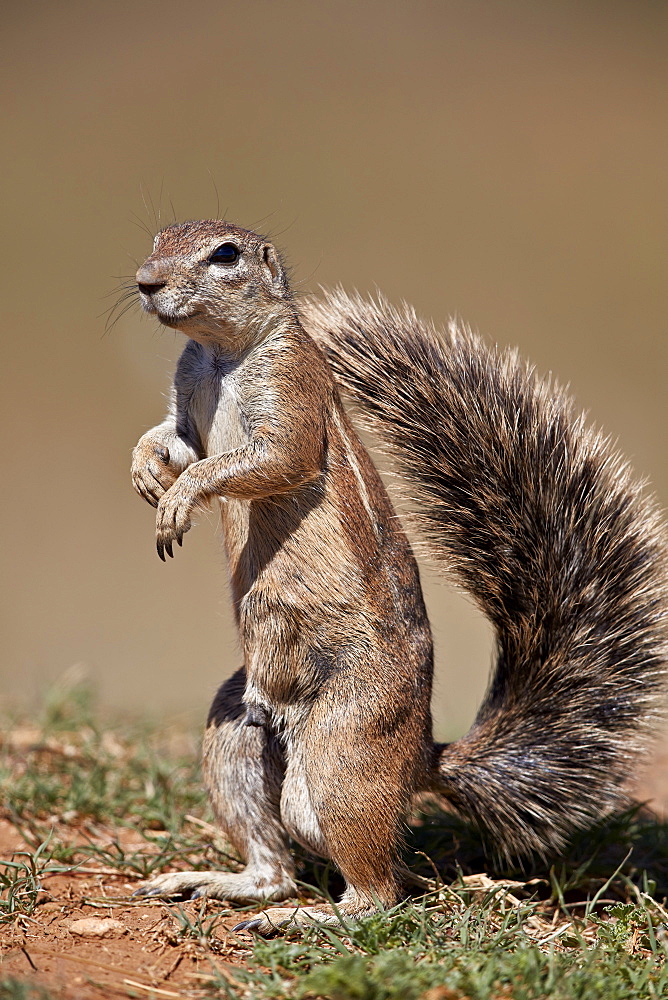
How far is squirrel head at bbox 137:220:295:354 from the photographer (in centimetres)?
306

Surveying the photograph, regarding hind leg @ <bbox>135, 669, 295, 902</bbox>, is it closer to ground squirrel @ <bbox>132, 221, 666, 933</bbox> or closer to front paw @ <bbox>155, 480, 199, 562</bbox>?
ground squirrel @ <bbox>132, 221, 666, 933</bbox>

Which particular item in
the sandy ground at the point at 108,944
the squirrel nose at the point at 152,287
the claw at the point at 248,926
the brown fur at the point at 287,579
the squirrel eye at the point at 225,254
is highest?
the squirrel eye at the point at 225,254

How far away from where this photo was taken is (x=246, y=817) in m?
3.44

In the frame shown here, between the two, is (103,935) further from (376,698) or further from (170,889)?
(376,698)

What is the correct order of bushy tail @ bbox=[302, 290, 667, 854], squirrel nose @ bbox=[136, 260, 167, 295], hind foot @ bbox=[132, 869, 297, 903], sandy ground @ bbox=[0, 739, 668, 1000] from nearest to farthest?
sandy ground @ bbox=[0, 739, 668, 1000]
squirrel nose @ bbox=[136, 260, 167, 295]
hind foot @ bbox=[132, 869, 297, 903]
bushy tail @ bbox=[302, 290, 667, 854]

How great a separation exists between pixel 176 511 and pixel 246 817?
124 centimetres

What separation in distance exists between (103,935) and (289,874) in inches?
29.8

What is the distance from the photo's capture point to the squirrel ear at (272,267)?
3402 mm

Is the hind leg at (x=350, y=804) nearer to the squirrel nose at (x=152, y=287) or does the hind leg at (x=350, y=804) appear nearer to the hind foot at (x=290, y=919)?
the hind foot at (x=290, y=919)

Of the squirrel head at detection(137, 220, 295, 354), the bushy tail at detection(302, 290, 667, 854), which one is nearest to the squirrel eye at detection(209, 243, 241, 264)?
the squirrel head at detection(137, 220, 295, 354)

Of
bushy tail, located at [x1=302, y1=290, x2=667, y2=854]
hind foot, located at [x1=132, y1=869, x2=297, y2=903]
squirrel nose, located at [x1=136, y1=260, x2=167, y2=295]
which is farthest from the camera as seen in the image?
bushy tail, located at [x1=302, y1=290, x2=667, y2=854]

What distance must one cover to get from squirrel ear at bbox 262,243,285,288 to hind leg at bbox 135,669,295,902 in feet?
5.53

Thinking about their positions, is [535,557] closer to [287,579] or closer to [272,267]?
[287,579]

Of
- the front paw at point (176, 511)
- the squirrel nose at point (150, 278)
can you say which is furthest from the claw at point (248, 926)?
the squirrel nose at point (150, 278)
